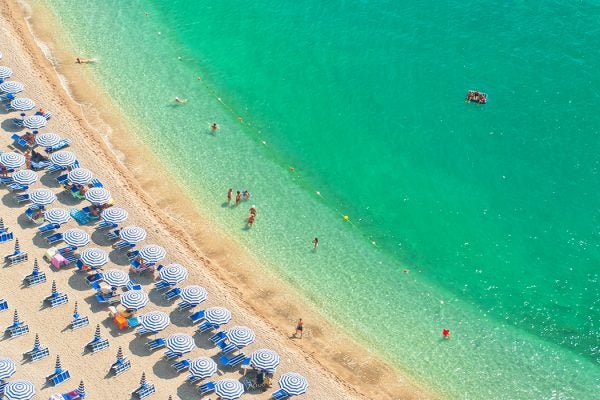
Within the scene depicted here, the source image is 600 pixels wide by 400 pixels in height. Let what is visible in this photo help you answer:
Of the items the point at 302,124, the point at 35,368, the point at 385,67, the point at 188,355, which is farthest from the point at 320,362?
the point at 385,67

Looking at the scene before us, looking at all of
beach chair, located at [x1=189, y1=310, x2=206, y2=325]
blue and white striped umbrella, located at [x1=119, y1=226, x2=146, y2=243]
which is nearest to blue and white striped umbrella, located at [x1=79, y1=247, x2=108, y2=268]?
blue and white striped umbrella, located at [x1=119, y1=226, x2=146, y2=243]

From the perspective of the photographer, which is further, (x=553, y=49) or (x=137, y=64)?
(x=553, y=49)

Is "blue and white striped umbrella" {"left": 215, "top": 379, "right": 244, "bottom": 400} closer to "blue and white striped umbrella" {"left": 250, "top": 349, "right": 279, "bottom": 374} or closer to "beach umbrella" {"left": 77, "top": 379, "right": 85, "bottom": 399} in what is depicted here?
"blue and white striped umbrella" {"left": 250, "top": 349, "right": 279, "bottom": 374}

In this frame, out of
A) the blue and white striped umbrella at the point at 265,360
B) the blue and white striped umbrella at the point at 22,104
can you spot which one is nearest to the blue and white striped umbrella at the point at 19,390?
the blue and white striped umbrella at the point at 265,360

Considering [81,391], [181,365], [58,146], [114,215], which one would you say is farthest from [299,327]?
[58,146]

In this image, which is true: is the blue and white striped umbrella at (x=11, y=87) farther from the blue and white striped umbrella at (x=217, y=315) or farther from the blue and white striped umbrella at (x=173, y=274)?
the blue and white striped umbrella at (x=217, y=315)

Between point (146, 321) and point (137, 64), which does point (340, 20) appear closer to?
point (137, 64)

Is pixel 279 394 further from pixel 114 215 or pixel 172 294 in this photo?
pixel 114 215
